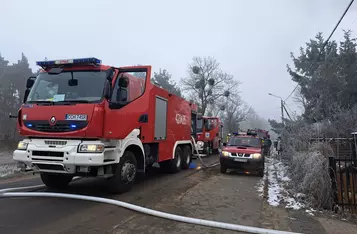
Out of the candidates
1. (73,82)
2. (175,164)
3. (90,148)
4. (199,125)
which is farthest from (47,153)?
(199,125)

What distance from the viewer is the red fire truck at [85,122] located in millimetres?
6145

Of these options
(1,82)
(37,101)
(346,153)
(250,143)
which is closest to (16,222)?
(37,101)

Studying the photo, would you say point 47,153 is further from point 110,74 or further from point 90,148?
point 110,74

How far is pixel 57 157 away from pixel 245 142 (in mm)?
8229

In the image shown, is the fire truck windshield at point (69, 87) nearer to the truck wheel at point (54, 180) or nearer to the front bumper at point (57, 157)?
the front bumper at point (57, 157)

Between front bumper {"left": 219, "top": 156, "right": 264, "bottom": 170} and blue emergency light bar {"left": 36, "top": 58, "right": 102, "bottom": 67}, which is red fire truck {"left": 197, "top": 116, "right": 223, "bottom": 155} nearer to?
front bumper {"left": 219, "top": 156, "right": 264, "bottom": 170}

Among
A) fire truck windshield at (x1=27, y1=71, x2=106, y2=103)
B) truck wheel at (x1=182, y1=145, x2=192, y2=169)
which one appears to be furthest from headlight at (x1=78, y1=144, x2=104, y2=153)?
truck wheel at (x1=182, y1=145, x2=192, y2=169)

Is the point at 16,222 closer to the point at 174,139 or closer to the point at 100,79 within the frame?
the point at 100,79

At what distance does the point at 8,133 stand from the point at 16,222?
1406 inches

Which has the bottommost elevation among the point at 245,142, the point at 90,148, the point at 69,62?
the point at 90,148

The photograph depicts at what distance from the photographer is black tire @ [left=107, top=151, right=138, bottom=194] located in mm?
6793

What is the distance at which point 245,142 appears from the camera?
1222 cm

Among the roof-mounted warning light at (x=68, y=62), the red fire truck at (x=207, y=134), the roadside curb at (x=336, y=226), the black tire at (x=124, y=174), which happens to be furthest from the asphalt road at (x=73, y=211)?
the red fire truck at (x=207, y=134)

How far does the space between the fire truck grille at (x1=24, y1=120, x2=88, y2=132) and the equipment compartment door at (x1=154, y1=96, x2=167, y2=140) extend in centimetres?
307
